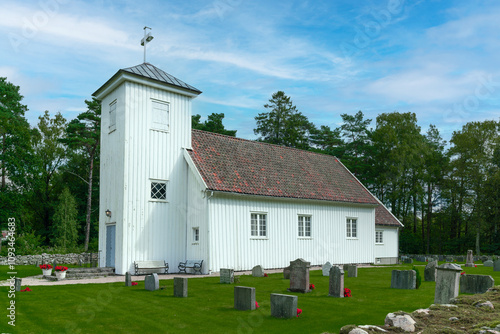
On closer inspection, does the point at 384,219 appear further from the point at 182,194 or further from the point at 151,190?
the point at 151,190

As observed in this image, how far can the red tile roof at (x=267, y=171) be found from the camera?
74.7ft

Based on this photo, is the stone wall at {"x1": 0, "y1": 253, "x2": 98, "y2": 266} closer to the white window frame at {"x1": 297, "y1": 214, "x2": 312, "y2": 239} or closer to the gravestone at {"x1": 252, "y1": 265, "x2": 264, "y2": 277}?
the white window frame at {"x1": 297, "y1": 214, "x2": 312, "y2": 239}

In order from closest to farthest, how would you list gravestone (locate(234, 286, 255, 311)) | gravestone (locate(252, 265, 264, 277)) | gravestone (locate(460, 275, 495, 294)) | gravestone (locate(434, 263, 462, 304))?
gravestone (locate(434, 263, 462, 304)), gravestone (locate(234, 286, 255, 311)), gravestone (locate(460, 275, 495, 294)), gravestone (locate(252, 265, 264, 277))

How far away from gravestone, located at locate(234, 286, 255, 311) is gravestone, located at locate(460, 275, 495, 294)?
21.7ft

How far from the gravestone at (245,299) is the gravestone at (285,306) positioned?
944 mm

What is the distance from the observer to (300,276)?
1374 cm

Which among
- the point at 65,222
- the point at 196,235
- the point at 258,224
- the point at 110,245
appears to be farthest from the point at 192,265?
the point at 65,222

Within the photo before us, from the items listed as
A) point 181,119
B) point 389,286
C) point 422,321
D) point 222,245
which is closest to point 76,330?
point 422,321

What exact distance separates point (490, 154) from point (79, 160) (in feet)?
149

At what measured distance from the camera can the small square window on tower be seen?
21750 mm

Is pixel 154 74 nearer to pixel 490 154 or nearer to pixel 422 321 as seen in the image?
pixel 422 321

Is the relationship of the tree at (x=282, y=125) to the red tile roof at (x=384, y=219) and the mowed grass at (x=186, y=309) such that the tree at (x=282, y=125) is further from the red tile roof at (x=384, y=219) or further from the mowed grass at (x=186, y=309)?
the mowed grass at (x=186, y=309)

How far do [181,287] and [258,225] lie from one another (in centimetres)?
1047

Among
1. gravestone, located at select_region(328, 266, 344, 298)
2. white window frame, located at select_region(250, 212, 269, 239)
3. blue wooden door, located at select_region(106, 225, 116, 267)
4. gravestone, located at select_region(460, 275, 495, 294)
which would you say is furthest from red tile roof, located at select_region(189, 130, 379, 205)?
gravestone, located at select_region(460, 275, 495, 294)
